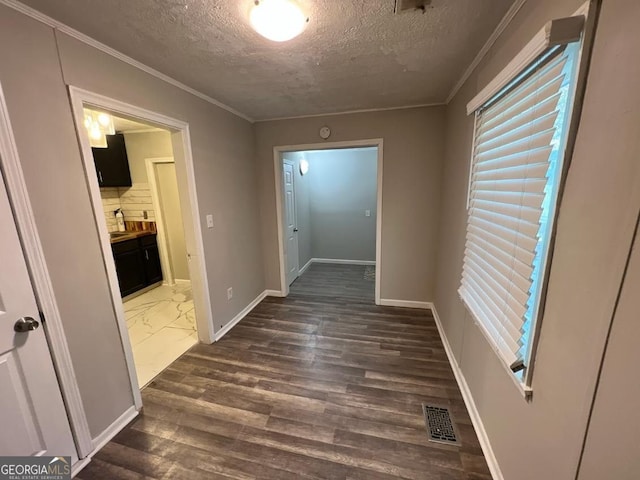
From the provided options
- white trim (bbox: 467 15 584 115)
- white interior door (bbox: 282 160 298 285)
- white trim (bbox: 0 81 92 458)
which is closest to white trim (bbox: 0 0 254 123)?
white trim (bbox: 0 81 92 458)

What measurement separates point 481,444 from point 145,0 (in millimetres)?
3017

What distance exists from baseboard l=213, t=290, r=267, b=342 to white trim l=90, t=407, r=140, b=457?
0.94 metres

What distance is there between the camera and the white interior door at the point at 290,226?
4116 millimetres

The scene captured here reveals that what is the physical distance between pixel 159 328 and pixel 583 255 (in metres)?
3.63

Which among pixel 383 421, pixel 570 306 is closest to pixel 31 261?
pixel 383 421

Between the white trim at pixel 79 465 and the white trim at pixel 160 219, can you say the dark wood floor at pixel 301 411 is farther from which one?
the white trim at pixel 160 219

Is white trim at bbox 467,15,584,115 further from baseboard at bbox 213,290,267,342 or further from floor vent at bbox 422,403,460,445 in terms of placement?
baseboard at bbox 213,290,267,342

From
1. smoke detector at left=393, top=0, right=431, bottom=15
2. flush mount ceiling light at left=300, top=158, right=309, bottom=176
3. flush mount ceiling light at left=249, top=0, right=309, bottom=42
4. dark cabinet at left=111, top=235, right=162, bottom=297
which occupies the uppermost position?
smoke detector at left=393, top=0, right=431, bottom=15

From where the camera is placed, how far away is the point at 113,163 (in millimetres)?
3859

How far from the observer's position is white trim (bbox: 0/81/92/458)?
3.88ft

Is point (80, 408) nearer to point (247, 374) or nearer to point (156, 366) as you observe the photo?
point (156, 366)

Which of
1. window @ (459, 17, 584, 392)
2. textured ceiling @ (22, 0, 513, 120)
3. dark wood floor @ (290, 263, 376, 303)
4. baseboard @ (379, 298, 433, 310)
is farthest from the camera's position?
dark wood floor @ (290, 263, 376, 303)

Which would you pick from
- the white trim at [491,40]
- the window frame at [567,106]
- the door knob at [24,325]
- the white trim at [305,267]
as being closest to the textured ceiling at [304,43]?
the white trim at [491,40]

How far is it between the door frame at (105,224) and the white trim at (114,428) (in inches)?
2.1
